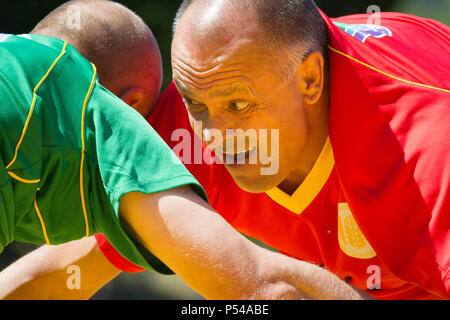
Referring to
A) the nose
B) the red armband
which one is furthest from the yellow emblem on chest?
the red armband

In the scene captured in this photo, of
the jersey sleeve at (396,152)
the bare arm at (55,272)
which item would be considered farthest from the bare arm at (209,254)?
the bare arm at (55,272)

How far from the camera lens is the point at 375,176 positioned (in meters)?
1.67

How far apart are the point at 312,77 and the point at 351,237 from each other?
443mm

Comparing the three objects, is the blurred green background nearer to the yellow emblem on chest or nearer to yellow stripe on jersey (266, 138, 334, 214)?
yellow stripe on jersey (266, 138, 334, 214)

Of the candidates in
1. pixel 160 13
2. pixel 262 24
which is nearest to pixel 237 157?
pixel 262 24

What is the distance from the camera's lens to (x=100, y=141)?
1.28 metres

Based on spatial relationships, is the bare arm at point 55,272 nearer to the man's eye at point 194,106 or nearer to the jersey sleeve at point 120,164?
the man's eye at point 194,106

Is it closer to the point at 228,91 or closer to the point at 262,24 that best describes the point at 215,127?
the point at 228,91

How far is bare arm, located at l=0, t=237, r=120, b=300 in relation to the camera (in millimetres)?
1974

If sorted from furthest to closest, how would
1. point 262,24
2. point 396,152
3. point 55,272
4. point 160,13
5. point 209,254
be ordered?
point 160,13 → point 55,272 → point 262,24 → point 396,152 → point 209,254

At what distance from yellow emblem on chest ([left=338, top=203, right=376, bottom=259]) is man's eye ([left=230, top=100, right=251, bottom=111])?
0.38m

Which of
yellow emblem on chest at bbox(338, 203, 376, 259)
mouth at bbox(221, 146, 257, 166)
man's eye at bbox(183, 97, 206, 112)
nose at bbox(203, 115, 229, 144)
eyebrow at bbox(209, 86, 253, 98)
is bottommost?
yellow emblem on chest at bbox(338, 203, 376, 259)

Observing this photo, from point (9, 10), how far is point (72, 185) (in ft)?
10.0

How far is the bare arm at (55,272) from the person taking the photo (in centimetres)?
197
